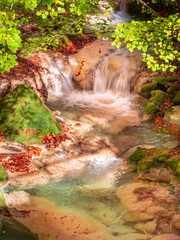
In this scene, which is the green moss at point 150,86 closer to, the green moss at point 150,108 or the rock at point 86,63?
the green moss at point 150,108

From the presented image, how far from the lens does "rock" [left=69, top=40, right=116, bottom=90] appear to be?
1475 centimetres

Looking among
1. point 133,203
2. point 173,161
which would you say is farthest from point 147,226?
point 173,161

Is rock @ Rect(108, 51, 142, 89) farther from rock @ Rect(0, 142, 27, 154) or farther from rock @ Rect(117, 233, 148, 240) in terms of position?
rock @ Rect(117, 233, 148, 240)

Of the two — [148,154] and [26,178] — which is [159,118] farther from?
[26,178]

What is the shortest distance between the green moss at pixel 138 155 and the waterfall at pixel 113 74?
252 inches

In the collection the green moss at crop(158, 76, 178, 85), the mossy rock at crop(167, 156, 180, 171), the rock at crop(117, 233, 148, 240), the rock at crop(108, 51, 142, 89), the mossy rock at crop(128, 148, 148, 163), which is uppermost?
the rock at crop(108, 51, 142, 89)

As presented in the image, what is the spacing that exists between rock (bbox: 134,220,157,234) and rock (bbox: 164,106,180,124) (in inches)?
252

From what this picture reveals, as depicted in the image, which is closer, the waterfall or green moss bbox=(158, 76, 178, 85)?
green moss bbox=(158, 76, 178, 85)

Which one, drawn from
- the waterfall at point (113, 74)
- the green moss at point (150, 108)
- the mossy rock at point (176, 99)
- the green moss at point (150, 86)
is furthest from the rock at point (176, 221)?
the waterfall at point (113, 74)

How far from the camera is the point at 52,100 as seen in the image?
13.0m

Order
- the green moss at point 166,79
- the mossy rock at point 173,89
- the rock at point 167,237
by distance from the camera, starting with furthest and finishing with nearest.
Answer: the green moss at point 166,79 < the mossy rock at point 173,89 < the rock at point 167,237

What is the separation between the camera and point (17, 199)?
18.9ft

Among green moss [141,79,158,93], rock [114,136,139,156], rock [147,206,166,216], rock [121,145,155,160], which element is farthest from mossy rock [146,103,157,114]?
rock [147,206,166,216]

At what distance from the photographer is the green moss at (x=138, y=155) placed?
788 centimetres
